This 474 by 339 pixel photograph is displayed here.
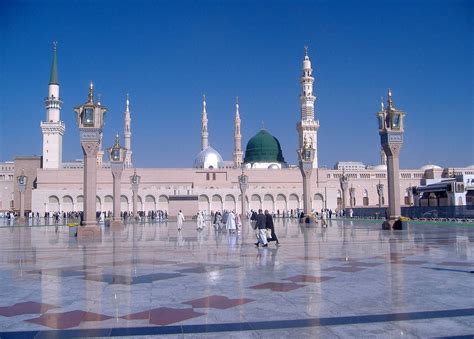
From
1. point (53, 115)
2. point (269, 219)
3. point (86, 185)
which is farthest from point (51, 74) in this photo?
point (269, 219)

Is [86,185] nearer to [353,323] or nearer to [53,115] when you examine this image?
[353,323]

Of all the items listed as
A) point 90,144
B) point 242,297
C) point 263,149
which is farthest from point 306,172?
point 263,149

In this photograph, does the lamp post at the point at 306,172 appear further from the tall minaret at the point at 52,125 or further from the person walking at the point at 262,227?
the tall minaret at the point at 52,125

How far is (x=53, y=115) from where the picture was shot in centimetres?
6550

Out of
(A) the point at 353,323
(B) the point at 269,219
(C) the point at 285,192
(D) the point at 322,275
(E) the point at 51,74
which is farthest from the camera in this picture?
(E) the point at 51,74

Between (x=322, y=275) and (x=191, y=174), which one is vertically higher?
(x=191, y=174)

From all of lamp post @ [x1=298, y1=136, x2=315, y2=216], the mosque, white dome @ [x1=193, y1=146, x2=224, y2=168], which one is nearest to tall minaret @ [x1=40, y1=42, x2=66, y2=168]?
the mosque

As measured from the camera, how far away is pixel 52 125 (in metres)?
65.4

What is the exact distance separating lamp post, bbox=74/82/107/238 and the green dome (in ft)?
188

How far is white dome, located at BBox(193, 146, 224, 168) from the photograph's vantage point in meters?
70.9

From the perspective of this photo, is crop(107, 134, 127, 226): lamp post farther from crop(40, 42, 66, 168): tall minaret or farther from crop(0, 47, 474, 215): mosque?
crop(40, 42, 66, 168): tall minaret

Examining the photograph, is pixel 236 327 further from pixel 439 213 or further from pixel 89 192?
pixel 439 213

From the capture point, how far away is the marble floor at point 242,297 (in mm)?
4172

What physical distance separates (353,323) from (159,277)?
357 centimetres
